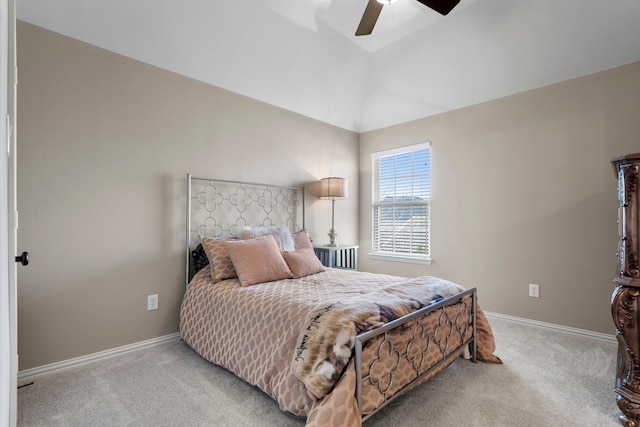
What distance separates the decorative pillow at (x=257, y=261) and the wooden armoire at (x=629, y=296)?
2.09 meters

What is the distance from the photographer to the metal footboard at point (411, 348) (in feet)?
5.27

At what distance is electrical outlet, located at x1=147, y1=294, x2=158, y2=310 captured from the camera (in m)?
2.76

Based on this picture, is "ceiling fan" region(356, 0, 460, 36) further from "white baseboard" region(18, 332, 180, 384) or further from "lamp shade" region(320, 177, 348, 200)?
"white baseboard" region(18, 332, 180, 384)

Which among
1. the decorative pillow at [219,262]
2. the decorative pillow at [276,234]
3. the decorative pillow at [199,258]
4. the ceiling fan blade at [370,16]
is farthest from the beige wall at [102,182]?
the ceiling fan blade at [370,16]

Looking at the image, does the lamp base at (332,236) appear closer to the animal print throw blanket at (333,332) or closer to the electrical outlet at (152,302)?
the electrical outlet at (152,302)

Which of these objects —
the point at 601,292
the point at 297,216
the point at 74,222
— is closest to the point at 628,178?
the point at 601,292

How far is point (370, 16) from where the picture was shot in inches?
Result: 89.6

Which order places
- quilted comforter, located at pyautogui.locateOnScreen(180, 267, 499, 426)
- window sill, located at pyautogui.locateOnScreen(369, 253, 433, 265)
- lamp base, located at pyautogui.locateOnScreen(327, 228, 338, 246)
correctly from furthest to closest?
lamp base, located at pyautogui.locateOnScreen(327, 228, 338, 246) → window sill, located at pyautogui.locateOnScreen(369, 253, 433, 265) → quilted comforter, located at pyautogui.locateOnScreen(180, 267, 499, 426)

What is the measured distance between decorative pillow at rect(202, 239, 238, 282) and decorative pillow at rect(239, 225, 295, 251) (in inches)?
12.7

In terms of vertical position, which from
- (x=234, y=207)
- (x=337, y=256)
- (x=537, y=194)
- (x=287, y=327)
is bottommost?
(x=287, y=327)

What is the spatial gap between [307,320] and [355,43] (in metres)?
2.92

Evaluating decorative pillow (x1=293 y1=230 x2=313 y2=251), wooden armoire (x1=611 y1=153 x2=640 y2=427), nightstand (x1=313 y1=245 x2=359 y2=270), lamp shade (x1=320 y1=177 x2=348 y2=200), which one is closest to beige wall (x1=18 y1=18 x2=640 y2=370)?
lamp shade (x1=320 y1=177 x2=348 y2=200)

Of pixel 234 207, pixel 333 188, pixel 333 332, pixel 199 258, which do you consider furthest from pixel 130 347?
pixel 333 188

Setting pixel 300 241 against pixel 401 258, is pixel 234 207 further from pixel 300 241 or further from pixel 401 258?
pixel 401 258
